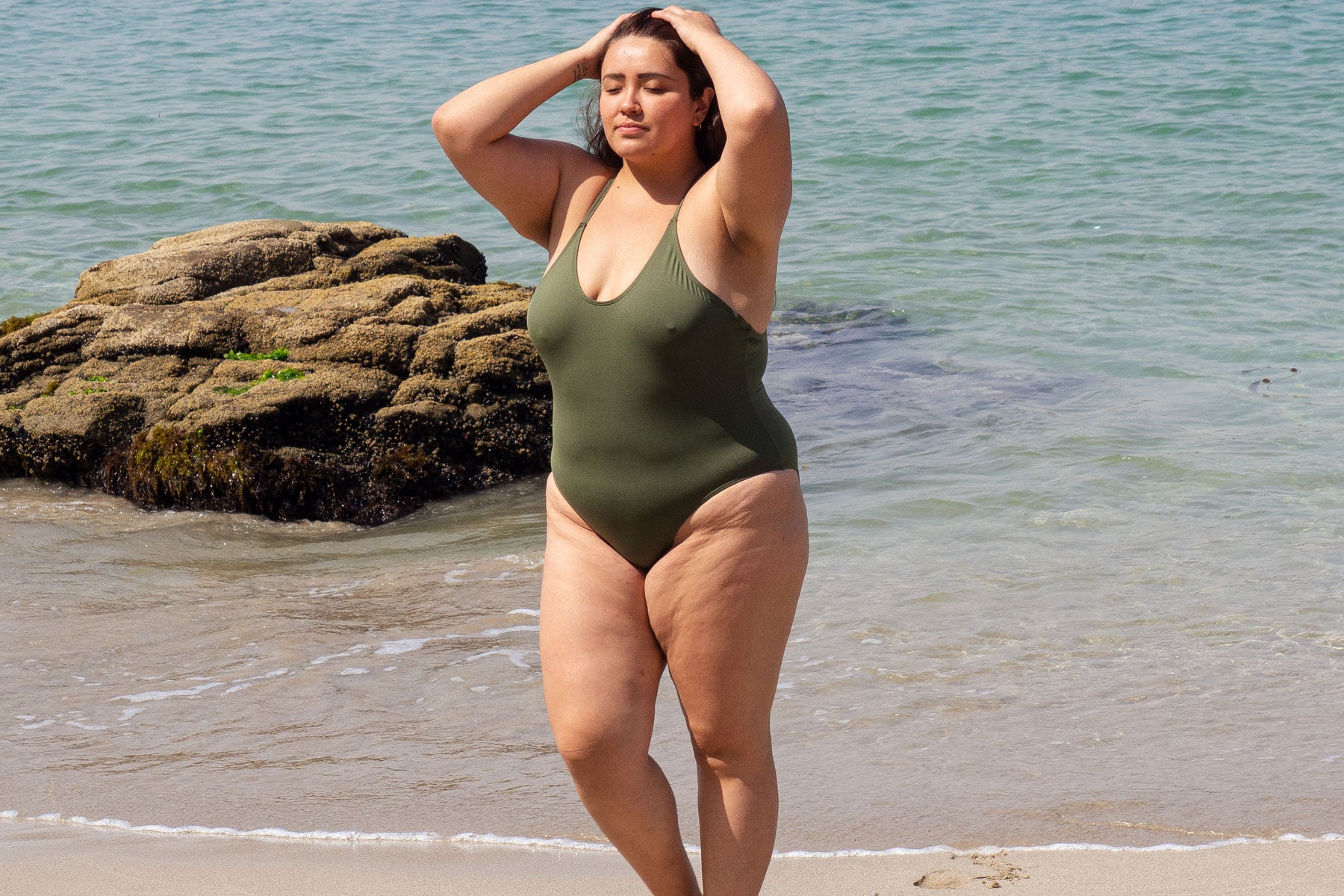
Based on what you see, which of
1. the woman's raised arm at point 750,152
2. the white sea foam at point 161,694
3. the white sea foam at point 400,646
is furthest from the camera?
the white sea foam at point 400,646

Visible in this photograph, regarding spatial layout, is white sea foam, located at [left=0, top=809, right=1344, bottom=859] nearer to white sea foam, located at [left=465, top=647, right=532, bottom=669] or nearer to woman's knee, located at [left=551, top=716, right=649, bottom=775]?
woman's knee, located at [left=551, top=716, right=649, bottom=775]

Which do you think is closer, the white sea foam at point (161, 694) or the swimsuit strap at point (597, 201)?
the swimsuit strap at point (597, 201)

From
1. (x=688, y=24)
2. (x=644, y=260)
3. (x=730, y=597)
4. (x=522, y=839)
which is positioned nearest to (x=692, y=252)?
(x=644, y=260)

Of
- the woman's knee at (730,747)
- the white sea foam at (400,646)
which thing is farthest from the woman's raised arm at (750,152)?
the white sea foam at (400,646)

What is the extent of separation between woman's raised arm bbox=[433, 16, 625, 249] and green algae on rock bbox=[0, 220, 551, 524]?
4309 millimetres

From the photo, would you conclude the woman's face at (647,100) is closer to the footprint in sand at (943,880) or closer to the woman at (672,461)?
the woman at (672,461)

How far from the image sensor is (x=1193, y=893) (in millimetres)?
3402

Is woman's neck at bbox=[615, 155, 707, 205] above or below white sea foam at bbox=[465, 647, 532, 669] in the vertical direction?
above

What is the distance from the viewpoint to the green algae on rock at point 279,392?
23.0 ft

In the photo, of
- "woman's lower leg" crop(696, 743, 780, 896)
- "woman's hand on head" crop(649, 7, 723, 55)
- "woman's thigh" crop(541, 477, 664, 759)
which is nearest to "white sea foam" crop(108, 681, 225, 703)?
"woman's thigh" crop(541, 477, 664, 759)

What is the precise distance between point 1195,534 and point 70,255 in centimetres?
1093

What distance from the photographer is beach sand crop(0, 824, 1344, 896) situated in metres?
3.46

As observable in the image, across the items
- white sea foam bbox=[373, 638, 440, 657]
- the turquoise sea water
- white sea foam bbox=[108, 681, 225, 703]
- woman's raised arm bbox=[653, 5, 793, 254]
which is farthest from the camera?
white sea foam bbox=[373, 638, 440, 657]

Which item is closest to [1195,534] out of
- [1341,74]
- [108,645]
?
[108,645]
